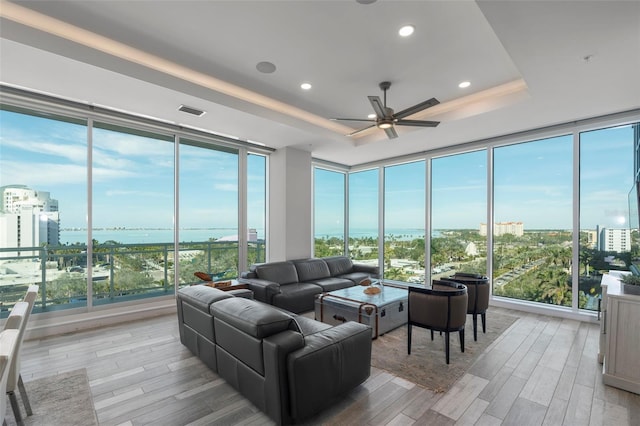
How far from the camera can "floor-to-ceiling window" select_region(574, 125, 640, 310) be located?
427 cm

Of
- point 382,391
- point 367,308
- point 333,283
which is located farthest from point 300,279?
point 382,391

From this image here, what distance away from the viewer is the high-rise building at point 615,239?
13.9ft

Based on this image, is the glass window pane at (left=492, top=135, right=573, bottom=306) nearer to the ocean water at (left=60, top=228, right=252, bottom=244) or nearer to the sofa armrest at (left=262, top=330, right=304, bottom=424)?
the sofa armrest at (left=262, top=330, right=304, bottom=424)

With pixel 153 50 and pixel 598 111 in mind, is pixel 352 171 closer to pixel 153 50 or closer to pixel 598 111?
pixel 598 111

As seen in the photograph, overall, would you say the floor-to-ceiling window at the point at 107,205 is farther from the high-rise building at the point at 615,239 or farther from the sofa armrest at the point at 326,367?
the high-rise building at the point at 615,239

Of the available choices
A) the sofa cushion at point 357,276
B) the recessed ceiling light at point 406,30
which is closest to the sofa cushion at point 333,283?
the sofa cushion at point 357,276

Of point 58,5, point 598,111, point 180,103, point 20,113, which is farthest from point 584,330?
point 20,113

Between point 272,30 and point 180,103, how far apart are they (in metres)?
1.73

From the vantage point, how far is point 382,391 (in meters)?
2.50

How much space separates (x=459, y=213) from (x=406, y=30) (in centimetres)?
424

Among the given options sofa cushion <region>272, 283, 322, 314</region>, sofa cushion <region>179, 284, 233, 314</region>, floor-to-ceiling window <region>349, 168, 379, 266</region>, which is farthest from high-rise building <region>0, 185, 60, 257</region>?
floor-to-ceiling window <region>349, 168, 379, 266</region>

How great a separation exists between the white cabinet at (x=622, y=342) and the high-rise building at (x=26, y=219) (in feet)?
21.2

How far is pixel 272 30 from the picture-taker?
9.01 ft

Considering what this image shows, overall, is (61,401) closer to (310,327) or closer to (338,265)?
(310,327)
